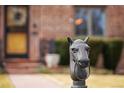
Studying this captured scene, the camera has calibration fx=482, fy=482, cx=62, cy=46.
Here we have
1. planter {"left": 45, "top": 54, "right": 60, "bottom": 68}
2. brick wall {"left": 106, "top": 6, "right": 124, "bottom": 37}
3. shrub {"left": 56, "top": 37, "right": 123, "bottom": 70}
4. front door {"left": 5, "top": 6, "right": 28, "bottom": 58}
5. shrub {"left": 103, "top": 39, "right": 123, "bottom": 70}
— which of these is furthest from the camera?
brick wall {"left": 106, "top": 6, "right": 124, "bottom": 37}

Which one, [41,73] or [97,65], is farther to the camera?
[97,65]

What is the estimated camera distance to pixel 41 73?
40.8 feet

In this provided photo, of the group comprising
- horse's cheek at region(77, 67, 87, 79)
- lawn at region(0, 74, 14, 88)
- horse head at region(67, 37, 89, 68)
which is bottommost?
lawn at region(0, 74, 14, 88)

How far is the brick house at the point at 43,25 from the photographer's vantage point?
45.1ft

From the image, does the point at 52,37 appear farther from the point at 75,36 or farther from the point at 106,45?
the point at 106,45

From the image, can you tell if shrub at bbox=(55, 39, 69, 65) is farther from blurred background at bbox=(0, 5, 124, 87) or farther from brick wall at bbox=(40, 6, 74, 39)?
brick wall at bbox=(40, 6, 74, 39)

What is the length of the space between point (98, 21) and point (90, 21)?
0.24 metres

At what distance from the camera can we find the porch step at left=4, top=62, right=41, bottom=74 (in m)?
12.7

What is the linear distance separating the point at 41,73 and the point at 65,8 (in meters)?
2.38

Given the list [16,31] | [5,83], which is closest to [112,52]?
[16,31]

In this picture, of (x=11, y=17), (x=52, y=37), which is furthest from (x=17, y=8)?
(x=52, y=37)

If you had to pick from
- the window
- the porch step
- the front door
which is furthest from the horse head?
the window

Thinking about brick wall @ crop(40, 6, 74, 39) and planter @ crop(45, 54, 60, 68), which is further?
brick wall @ crop(40, 6, 74, 39)

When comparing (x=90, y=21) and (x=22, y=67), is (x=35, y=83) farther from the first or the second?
(x=90, y=21)
